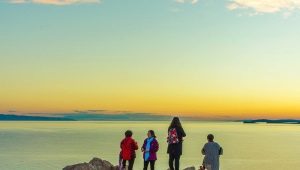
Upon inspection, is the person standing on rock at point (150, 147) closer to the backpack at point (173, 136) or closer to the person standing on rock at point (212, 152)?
the backpack at point (173, 136)

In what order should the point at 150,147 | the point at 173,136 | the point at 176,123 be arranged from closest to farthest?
the point at 176,123
the point at 173,136
the point at 150,147

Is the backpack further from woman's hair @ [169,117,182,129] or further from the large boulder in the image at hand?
the large boulder

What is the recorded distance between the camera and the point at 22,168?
6228 cm

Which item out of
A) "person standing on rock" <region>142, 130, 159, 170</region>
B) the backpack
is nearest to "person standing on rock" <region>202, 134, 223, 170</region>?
the backpack

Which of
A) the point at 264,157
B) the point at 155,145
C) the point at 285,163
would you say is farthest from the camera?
the point at 264,157

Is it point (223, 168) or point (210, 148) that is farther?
point (223, 168)

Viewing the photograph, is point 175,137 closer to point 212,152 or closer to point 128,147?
point 212,152

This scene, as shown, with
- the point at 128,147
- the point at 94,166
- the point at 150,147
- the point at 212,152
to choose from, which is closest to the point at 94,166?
the point at 94,166

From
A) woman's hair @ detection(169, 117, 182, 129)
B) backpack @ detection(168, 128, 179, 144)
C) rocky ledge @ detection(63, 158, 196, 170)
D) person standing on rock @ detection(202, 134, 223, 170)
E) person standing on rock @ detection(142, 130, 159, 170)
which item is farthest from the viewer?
rocky ledge @ detection(63, 158, 196, 170)

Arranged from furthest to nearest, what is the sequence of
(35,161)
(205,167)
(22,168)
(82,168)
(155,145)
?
(35,161) < (22,168) < (82,168) < (155,145) < (205,167)

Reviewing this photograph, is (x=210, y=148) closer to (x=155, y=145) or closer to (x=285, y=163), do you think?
(x=155, y=145)

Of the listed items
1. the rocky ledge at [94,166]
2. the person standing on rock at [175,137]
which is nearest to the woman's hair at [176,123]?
the person standing on rock at [175,137]

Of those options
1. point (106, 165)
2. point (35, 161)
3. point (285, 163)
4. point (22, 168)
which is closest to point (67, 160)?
point (35, 161)

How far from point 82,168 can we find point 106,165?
1.31 metres
